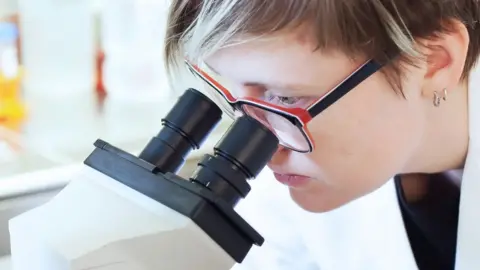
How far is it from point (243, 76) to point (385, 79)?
0.16 m

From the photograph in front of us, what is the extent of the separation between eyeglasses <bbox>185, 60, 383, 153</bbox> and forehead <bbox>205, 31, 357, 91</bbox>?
11mm

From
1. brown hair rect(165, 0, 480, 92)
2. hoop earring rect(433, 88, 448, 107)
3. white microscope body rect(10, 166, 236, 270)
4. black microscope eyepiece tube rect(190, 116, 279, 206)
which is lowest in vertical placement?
white microscope body rect(10, 166, 236, 270)

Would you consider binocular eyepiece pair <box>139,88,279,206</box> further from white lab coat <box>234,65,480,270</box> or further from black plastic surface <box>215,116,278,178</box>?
white lab coat <box>234,65,480,270</box>

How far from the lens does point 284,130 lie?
2.78ft

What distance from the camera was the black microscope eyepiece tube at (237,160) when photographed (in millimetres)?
709

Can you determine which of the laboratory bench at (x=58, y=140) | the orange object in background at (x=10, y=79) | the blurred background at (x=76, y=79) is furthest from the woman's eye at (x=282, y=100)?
the orange object in background at (x=10, y=79)

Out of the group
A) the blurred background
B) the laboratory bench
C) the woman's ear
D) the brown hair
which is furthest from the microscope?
the blurred background

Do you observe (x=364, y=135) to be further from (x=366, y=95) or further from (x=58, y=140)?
(x=58, y=140)

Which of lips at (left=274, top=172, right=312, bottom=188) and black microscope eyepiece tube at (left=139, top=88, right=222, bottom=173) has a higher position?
lips at (left=274, top=172, right=312, bottom=188)

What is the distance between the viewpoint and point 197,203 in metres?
0.66

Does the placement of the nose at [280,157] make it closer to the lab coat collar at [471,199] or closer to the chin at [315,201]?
the chin at [315,201]

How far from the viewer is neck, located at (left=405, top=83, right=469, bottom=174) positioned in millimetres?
982

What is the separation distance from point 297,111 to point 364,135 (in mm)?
106

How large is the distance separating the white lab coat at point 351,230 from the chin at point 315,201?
6.7 inches
